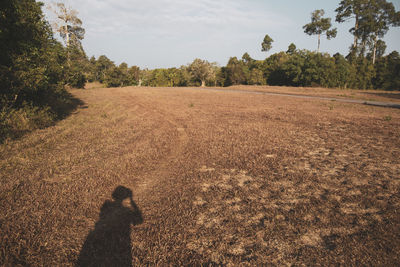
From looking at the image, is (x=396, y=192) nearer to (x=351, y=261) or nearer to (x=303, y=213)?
(x=303, y=213)

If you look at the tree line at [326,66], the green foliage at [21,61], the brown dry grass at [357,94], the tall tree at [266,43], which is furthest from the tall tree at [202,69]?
the green foliage at [21,61]

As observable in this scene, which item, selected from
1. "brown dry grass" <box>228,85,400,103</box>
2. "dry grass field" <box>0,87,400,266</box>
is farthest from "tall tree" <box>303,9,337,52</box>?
→ "dry grass field" <box>0,87,400,266</box>

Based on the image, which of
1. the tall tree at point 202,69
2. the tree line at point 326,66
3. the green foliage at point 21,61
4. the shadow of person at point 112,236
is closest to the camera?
the shadow of person at point 112,236

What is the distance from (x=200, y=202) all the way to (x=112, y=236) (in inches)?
65.4

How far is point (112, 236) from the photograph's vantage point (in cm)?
308

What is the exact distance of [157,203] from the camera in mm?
3924

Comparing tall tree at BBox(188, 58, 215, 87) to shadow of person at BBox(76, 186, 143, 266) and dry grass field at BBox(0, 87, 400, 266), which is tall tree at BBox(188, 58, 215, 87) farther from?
shadow of person at BBox(76, 186, 143, 266)

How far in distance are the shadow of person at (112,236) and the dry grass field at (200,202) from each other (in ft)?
0.05

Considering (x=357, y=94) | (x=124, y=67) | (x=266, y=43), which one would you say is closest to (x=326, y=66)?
(x=357, y=94)

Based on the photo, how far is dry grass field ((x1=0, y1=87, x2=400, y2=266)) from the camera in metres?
2.75

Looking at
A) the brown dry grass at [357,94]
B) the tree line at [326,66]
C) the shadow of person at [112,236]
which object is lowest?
the shadow of person at [112,236]

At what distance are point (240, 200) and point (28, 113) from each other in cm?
1059

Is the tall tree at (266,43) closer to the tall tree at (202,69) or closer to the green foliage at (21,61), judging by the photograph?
the tall tree at (202,69)

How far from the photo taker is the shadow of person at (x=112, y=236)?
269 cm
